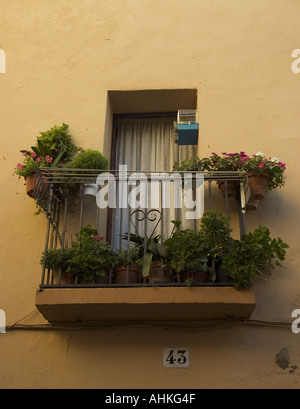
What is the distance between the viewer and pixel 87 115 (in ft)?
22.5

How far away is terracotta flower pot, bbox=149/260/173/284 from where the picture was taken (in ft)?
17.8

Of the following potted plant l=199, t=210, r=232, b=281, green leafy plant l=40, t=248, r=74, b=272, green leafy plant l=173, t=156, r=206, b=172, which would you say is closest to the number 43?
potted plant l=199, t=210, r=232, b=281

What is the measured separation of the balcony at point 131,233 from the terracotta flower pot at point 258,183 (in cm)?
7

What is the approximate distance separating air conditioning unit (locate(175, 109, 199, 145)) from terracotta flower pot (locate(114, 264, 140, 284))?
6.06ft

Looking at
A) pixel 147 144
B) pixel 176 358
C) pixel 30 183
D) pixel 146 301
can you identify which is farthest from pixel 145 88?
pixel 176 358

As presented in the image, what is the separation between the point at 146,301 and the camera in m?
5.22

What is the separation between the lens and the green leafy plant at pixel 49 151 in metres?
6.13

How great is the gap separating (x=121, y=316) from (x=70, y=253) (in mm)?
762

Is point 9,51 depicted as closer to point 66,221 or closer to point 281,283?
point 66,221

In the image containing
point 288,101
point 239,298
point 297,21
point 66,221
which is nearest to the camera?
point 239,298

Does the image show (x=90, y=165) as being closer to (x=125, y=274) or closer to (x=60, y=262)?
(x=60, y=262)

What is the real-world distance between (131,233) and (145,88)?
1.90m

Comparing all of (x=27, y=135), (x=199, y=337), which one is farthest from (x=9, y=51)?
(x=199, y=337)

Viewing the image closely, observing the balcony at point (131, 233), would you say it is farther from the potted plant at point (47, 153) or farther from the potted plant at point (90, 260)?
the potted plant at point (47, 153)
